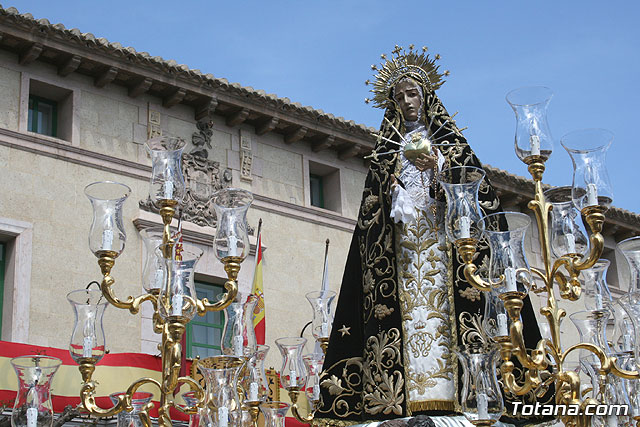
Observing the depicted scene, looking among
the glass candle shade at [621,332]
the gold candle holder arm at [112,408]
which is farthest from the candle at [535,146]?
the gold candle holder arm at [112,408]

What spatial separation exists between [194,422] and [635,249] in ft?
7.42

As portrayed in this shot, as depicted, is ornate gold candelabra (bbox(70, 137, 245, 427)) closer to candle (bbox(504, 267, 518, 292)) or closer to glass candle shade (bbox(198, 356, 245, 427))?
glass candle shade (bbox(198, 356, 245, 427))

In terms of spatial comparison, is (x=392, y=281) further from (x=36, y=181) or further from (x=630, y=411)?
(x=36, y=181)

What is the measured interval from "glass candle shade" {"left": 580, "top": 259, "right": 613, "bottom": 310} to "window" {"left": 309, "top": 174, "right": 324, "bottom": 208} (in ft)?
29.6

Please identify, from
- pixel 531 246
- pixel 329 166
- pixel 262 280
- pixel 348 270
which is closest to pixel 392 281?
pixel 348 270

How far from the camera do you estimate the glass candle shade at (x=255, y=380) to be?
237 inches

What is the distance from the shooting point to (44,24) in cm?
1173

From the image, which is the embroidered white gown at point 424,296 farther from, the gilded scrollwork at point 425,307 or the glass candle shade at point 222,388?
the glass candle shade at point 222,388

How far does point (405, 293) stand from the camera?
18.9 ft

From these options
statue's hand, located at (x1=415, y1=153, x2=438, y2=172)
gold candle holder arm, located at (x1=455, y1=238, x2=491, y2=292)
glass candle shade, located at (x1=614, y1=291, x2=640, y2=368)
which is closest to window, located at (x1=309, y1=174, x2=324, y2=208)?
statue's hand, located at (x1=415, y1=153, x2=438, y2=172)

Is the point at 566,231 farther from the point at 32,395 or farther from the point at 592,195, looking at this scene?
the point at 32,395

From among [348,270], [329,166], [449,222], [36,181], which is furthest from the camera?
[329,166]

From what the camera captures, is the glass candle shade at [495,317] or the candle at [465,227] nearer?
the glass candle shade at [495,317]

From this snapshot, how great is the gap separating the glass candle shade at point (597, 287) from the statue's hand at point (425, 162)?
104 centimetres
